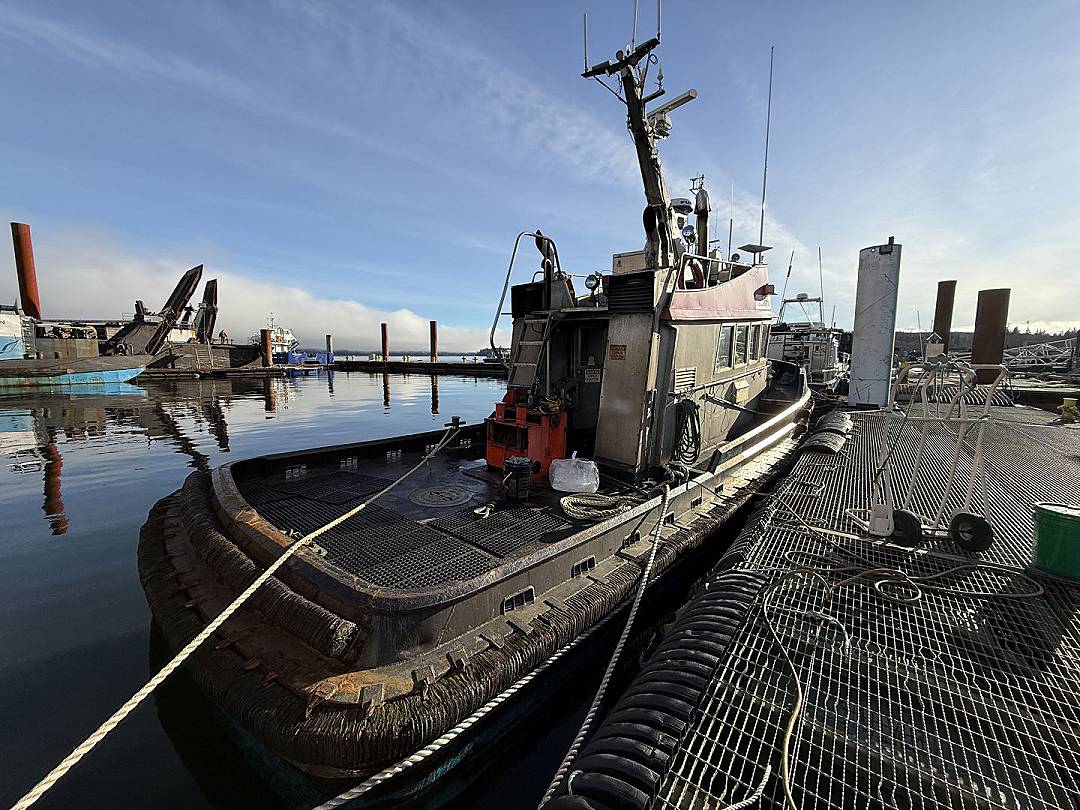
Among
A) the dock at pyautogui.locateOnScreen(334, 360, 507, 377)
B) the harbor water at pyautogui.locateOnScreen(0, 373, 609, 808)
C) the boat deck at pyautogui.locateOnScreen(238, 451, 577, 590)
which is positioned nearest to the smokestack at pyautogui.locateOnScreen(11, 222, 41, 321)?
the dock at pyautogui.locateOnScreen(334, 360, 507, 377)

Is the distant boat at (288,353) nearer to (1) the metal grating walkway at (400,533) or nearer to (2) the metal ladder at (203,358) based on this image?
(2) the metal ladder at (203,358)

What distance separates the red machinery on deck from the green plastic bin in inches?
175

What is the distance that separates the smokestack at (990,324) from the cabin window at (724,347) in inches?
899

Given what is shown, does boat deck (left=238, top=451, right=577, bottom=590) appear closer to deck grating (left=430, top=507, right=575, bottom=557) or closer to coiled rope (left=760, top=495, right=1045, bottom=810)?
deck grating (left=430, top=507, right=575, bottom=557)

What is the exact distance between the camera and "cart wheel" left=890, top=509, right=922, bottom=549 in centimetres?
407

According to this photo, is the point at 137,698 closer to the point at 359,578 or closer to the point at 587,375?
the point at 359,578

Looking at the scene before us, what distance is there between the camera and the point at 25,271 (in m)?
31.1

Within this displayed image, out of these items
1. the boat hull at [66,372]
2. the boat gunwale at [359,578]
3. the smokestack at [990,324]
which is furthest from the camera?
the boat hull at [66,372]

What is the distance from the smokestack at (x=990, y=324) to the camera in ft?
71.3

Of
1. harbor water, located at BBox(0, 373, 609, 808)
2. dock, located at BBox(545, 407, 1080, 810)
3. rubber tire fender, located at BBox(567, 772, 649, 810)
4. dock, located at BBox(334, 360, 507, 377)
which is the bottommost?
harbor water, located at BBox(0, 373, 609, 808)

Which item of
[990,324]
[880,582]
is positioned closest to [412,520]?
[880,582]

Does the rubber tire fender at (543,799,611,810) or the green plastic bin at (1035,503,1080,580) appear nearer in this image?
the rubber tire fender at (543,799,611,810)

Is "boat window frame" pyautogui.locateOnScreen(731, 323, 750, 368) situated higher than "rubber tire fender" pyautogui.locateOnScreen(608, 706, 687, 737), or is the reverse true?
"boat window frame" pyautogui.locateOnScreen(731, 323, 750, 368)

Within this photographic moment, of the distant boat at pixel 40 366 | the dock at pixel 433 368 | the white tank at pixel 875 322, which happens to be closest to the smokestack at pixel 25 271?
the distant boat at pixel 40 366
